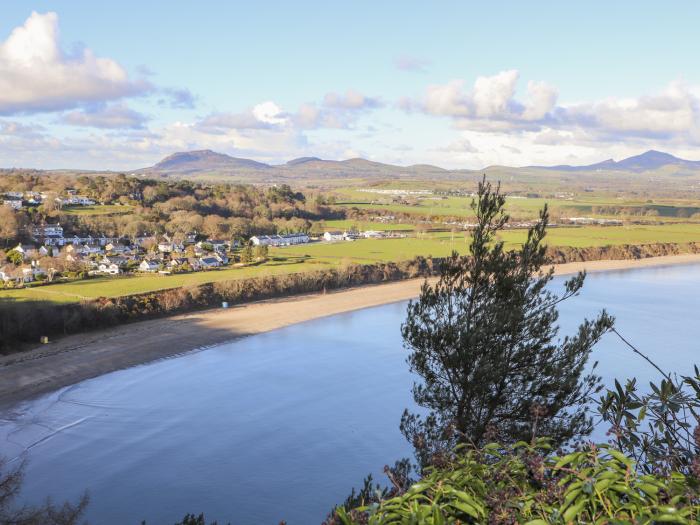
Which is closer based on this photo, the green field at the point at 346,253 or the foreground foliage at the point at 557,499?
the foreground foliage at the point at 557,499

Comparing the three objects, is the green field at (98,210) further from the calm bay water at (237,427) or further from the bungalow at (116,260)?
the calm bay water at (237,427)

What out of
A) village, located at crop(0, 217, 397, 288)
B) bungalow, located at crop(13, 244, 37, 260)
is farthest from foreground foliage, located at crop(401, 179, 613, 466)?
bungalow, located at crop(13, 244, 37, 260)

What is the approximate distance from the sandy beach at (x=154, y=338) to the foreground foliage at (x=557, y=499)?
19.8 m

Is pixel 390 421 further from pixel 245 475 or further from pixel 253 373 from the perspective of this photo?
pixel 253 373

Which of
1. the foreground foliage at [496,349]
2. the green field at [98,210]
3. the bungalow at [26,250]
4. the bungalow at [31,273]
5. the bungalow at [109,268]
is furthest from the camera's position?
the green field at [98,210]

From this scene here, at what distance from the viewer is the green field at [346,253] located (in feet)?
104

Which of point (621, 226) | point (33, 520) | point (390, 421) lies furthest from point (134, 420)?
point (621, 226)

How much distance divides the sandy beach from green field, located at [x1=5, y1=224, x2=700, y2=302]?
149 inches

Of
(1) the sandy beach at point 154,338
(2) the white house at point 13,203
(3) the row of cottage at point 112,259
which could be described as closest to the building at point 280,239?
(3) the row of cottage at point 112,259

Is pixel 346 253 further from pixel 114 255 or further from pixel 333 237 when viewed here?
pixel 114 255

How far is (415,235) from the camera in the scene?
6444 centimetres

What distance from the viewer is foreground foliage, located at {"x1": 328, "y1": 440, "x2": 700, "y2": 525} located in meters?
2.12

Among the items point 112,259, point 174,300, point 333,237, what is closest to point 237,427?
point 174,300

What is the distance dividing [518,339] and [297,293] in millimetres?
30549
